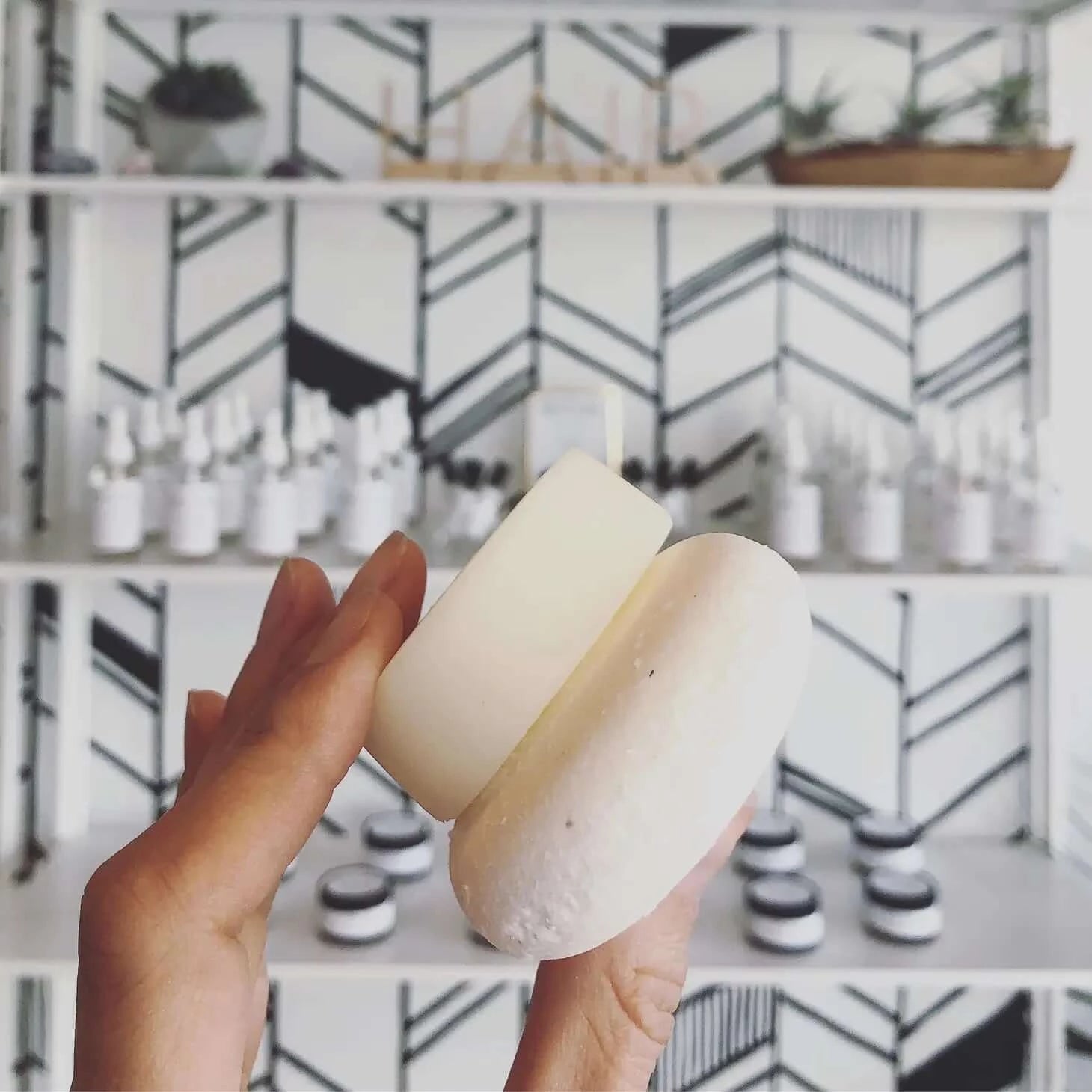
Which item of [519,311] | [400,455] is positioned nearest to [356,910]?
[400,455]

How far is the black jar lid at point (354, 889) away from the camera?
3.31 feet

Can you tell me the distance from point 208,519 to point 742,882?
718 millimetres

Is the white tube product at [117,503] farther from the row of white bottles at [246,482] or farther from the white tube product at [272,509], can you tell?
the white tube product at [272,509]

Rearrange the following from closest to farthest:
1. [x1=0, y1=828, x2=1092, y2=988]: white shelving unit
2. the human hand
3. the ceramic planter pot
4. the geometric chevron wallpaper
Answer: the human hand, [x1=0, y1=828, x2=1092, y2=988]: white shelving unit, the ceramic planter pot, the geometric chevron wallpaper

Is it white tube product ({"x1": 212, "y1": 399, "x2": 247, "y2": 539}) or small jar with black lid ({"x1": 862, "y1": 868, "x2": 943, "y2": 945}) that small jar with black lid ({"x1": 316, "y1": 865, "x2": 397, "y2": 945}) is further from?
small jar with black lid ({"x1": 862, "y1": 868, "x2": 943, "y2": 945})

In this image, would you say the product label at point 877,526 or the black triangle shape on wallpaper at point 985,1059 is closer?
the product label at point 877,526

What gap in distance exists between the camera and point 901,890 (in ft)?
3.42

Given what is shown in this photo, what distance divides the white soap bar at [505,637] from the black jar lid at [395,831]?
0.85 metres

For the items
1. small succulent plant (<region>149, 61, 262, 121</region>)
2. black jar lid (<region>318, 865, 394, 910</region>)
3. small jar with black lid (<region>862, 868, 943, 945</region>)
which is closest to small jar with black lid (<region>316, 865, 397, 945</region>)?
black jar lid (<region>318, 865, 394, 910</region>)

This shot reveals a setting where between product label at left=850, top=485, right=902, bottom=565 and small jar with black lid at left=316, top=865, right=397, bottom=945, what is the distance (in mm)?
615

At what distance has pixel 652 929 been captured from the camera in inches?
13.8

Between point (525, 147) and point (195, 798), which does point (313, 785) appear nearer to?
point (195, 798)

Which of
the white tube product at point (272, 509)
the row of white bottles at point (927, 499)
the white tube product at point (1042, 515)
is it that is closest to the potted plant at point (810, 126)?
the row of white bottles at point (927, 499)

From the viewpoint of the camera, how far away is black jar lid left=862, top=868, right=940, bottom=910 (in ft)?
3.36
